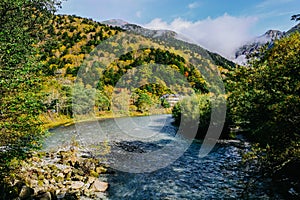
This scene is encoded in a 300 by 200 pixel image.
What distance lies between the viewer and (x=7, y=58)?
11.1 meters

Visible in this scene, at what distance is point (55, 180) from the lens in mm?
15500

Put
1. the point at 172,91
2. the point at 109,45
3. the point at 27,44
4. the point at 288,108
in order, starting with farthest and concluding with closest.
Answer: the point at 109,45, the point at 172,91, the point at 27,44, the point at 288,108

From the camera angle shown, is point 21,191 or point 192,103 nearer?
point 21,191

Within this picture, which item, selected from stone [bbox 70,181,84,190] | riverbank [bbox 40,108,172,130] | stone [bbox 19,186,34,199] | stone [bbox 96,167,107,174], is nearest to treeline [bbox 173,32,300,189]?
stone [bbox 70,181,84,190]

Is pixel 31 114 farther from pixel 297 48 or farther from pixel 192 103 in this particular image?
pixel 192 103

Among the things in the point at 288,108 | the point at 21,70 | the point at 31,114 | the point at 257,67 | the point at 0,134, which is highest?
the point at 257,67

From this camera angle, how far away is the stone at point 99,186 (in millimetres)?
14781

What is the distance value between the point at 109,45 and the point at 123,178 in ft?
386

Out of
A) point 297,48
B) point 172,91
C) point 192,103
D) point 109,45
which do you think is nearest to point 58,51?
point 109,45

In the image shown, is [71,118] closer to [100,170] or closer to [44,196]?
[100,170]

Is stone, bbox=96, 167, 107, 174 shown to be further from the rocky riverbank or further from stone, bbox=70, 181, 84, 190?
stone, bbox=70, 181, 84, 190

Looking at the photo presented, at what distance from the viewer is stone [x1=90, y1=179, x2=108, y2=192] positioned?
1478 cm

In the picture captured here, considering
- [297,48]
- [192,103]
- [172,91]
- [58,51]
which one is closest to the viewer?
[297,48]

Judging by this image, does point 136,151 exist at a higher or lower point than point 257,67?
lower
